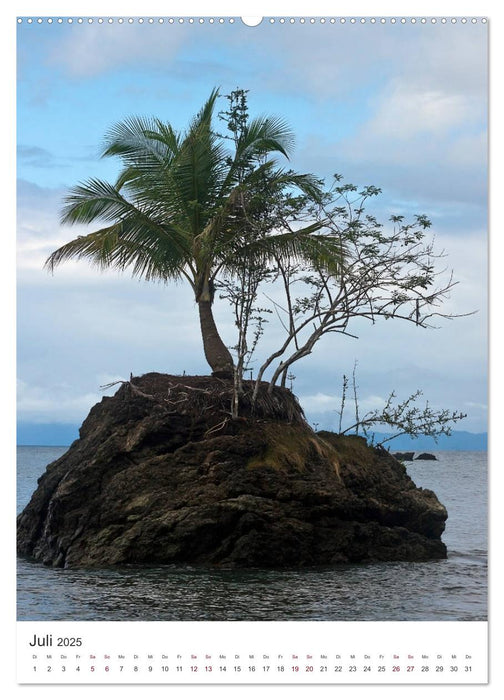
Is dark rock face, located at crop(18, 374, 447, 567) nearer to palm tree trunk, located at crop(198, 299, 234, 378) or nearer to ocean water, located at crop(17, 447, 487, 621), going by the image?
ocean water, located at crop(17, 447, 487, 621)

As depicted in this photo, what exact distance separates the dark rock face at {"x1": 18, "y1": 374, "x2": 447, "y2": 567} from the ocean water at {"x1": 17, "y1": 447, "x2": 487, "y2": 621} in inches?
16.3

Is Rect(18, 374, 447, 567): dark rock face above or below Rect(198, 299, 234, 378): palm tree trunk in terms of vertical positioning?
below

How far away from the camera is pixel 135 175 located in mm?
16984

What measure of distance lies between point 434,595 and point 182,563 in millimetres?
3647

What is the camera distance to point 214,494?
13672 millimetres

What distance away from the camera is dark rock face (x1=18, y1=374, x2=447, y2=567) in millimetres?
13500

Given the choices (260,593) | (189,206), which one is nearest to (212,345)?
(189,206)

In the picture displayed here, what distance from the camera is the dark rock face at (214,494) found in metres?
13.5

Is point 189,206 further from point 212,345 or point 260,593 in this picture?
point 260,593
